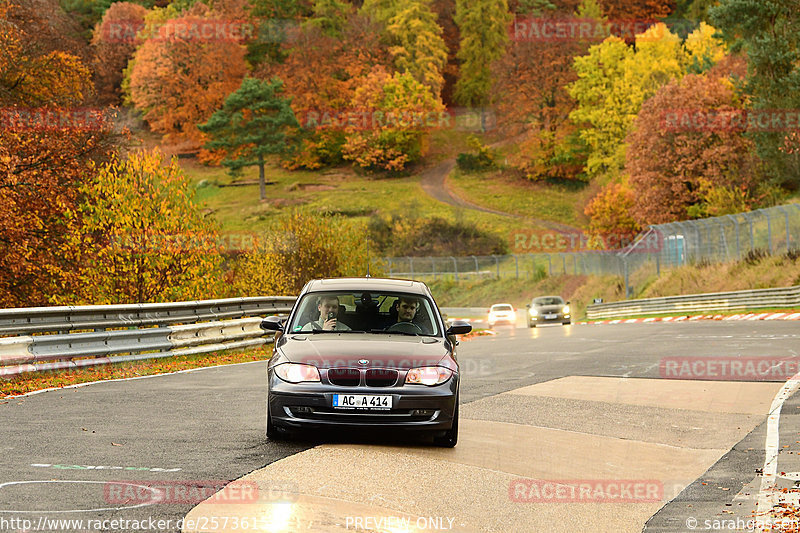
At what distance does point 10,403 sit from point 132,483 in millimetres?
5459

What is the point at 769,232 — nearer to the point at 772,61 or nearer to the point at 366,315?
the point at 772,61

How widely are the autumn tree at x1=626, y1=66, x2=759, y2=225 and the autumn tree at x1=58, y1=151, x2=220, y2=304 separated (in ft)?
124

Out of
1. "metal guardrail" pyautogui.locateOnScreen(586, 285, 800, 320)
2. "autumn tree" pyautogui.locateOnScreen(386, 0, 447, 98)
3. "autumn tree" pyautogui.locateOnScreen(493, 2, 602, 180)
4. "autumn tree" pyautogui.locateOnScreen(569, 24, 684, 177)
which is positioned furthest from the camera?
"autumn tree" pyautogui.locateOnScreen(386, 0, 447, 98)

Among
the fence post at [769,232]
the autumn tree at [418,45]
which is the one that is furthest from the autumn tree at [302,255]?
the autumn tree at [418,45]

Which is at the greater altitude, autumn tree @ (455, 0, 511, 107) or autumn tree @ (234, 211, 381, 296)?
autumn tree @ (455, 0, 511, 107)

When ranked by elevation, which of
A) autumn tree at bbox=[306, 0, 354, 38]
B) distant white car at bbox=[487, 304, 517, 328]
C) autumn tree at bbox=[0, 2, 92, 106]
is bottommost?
distant white car at bbox=[487, 304, 517, 328]

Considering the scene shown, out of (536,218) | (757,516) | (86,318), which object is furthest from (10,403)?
(536,218)

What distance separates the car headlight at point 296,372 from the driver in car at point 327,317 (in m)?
1.02

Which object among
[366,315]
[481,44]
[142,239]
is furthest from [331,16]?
[366,315]

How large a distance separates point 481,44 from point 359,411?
133m

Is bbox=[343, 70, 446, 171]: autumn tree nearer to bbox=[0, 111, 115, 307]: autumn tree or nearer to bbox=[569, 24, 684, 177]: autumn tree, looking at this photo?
bbox=[569, 24, 684, 177]: autumn tree

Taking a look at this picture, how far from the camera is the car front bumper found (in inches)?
371

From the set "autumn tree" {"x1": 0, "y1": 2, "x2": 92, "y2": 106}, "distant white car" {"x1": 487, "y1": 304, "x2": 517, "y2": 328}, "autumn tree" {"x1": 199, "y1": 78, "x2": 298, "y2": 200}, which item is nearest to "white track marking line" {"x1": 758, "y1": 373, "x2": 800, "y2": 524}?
"autumn tree" {"x1": 0, "y1": 2, "x2": 92, "y2": 106}

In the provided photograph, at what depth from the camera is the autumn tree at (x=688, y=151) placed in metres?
60.4
